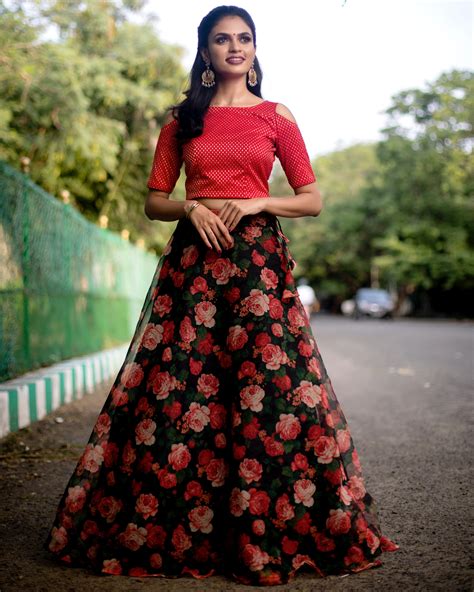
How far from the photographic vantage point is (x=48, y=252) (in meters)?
8.04

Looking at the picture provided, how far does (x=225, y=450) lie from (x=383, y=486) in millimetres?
1516

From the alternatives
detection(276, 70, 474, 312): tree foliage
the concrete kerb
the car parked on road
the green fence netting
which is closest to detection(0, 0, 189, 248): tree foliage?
the green fence netting

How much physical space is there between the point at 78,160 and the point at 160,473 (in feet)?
49.7

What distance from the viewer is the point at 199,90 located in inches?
121

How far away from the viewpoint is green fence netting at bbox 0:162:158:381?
21.4 feet

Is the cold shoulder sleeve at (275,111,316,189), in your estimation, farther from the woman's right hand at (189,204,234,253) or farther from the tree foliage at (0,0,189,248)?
the tree foliage at (0,0,189,248)

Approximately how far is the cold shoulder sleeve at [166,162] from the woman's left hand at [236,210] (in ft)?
1.10

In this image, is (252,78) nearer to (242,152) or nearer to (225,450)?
(242,152)

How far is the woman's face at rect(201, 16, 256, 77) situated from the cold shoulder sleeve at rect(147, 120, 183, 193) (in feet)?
0.96

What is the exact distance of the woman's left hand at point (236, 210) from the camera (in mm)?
2850

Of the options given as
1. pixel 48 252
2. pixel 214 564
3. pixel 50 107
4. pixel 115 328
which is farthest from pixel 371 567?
pixel 50 107

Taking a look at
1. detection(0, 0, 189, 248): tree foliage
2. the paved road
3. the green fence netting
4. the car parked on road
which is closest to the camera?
the paved road

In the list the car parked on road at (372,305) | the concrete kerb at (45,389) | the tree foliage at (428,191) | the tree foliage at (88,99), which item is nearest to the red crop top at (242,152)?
the concrete kerb at (45,389)

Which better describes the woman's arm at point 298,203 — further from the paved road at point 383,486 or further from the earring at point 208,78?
the paved road at point 383,486
